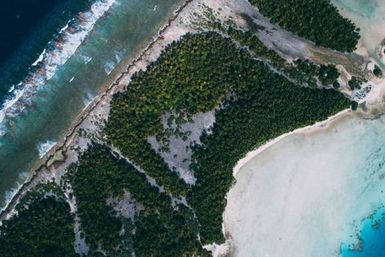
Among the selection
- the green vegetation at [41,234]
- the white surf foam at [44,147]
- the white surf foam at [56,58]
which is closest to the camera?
the green vegetation at [41,234]

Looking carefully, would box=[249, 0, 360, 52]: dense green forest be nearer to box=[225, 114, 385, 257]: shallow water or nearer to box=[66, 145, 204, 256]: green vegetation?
box=[225, 114, 385, 257]: shallow water

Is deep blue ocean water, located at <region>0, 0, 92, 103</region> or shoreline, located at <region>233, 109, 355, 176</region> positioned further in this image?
deep blue ocean water, located at <region>0, 0, 92, 103</region>

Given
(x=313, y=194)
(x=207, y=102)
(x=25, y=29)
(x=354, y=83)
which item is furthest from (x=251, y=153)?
(x=25, y=29)

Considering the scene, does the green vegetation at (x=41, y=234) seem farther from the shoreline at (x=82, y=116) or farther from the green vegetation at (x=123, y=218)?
the shoreline at (x=82, y=116)

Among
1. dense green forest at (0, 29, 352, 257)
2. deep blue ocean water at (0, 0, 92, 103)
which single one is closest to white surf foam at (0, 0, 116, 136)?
deep blue ocean water at (0, 0, 92, 103)

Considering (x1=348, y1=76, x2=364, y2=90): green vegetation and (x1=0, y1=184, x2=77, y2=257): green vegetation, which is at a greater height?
(x1=348, y1=76, x2=364, y2=90): green vegetation

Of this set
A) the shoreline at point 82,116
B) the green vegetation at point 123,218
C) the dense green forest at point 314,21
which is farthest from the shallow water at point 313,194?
the shoreline at point 82,116

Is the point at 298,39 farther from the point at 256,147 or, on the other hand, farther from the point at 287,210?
the point at 287,210
